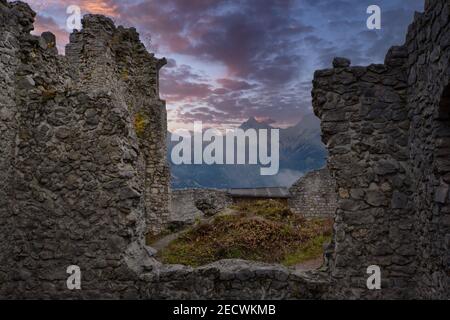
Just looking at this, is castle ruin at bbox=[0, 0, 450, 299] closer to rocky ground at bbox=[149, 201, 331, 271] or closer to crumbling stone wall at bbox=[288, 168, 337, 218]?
rocky ground at bbox=[149, 201, 331, 271]

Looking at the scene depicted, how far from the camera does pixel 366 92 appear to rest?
6.12m

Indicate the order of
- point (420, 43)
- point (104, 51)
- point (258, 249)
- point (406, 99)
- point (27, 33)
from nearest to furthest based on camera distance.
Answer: point (420, 43) < point (406, 99) < point (27, 33) < point (258, 249) < point (104, 51)

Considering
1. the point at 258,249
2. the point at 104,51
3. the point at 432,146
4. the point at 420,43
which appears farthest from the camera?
the point at 104,51

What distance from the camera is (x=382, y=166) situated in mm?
5973

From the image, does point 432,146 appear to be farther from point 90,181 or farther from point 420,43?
point 90,181

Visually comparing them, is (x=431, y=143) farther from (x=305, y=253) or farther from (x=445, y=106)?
(x=305, y=253)

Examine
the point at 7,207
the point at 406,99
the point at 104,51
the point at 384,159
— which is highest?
the point at 104,51

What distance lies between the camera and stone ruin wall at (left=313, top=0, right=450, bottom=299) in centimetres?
547

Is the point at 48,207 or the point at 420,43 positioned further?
the point at 48,207

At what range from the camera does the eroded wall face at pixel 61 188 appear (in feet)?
19.8

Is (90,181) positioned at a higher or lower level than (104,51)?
lower

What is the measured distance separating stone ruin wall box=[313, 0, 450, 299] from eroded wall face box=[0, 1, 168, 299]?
3.39 meters

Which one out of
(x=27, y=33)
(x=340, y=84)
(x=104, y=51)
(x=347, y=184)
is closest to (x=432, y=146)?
(x=347, y=184)

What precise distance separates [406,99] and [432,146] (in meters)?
1.31
